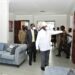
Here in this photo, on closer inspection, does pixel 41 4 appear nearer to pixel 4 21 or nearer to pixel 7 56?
pixel 4 21

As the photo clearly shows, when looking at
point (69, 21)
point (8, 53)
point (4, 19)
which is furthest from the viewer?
point (69, 21)

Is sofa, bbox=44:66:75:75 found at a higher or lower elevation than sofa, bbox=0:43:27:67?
higher

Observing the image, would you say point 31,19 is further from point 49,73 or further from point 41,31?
point 49,73

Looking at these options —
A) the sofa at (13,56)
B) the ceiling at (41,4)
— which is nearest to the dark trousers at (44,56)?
the sofa at (13,56)

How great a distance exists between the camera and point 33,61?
21.5 feet

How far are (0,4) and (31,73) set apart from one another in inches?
143

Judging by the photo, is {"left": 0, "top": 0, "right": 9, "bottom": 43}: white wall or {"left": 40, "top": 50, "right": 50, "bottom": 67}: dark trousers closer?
{"left": 40, "top": 50, "right": 50, "bottom": 67}: dark trousers

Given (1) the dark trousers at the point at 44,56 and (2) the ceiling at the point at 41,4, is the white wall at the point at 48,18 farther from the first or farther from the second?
(1) the dark trousers at the point at 44,56

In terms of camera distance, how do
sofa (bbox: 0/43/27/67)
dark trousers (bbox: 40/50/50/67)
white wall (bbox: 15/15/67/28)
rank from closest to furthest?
dark trousers (bbox: 40/50/50/67) < sofa (bbox: 0/43/27/67) < white wall (bbox: 15/15/67/28)

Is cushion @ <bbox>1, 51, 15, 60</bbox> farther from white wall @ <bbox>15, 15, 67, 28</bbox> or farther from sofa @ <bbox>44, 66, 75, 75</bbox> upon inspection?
white wall @ <bbox>15, 15, 67, 28</bbox>

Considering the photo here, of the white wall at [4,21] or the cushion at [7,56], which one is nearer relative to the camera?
the cushion at [7,56]

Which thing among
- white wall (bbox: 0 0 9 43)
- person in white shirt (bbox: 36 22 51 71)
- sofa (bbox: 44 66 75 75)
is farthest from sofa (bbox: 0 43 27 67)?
sofa (bbox: 44 66 75 75)

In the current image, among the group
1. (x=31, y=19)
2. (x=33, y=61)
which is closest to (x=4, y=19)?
(x=33, y=61)

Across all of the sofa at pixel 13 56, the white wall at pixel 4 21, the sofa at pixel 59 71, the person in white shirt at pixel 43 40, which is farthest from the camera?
the white wall at pixel 4 21
